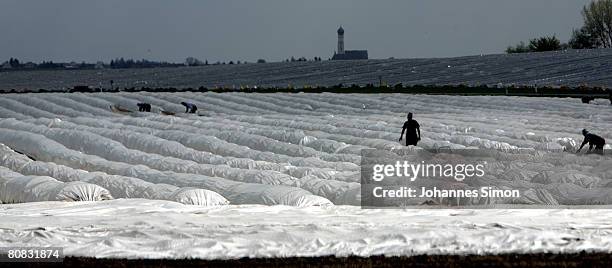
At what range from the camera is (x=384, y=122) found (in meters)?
26.1

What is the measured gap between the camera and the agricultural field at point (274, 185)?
30.5 feet

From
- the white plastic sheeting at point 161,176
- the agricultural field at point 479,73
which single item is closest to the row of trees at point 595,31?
the agricultural field at point 479,73

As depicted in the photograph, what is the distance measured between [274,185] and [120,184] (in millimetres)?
2675

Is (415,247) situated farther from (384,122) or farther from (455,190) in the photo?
(384,122)

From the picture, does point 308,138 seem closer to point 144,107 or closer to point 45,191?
point 45,191

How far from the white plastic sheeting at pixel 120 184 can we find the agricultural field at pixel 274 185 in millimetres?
30

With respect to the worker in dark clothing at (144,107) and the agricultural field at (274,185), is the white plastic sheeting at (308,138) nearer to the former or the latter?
the agricultural field at (274,185)

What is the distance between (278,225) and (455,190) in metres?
4.07

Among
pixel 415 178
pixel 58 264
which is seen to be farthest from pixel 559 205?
pixel 58 264

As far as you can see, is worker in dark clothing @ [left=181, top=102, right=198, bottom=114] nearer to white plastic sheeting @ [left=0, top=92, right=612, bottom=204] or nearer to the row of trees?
white plastic sheeting @ [left=0, top=92, right=612, bottom=204]

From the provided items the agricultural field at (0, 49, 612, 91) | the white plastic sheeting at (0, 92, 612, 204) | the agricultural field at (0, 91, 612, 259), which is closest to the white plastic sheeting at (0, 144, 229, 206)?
the agricultural field at (0, 91, 612, 259)

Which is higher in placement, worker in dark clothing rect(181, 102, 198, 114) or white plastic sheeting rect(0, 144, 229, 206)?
worker in dark clothing rect(181, 102, 198, 114)

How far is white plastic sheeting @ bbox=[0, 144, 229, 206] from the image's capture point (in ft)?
43.8

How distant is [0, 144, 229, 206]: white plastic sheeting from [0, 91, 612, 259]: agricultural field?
30 mm
